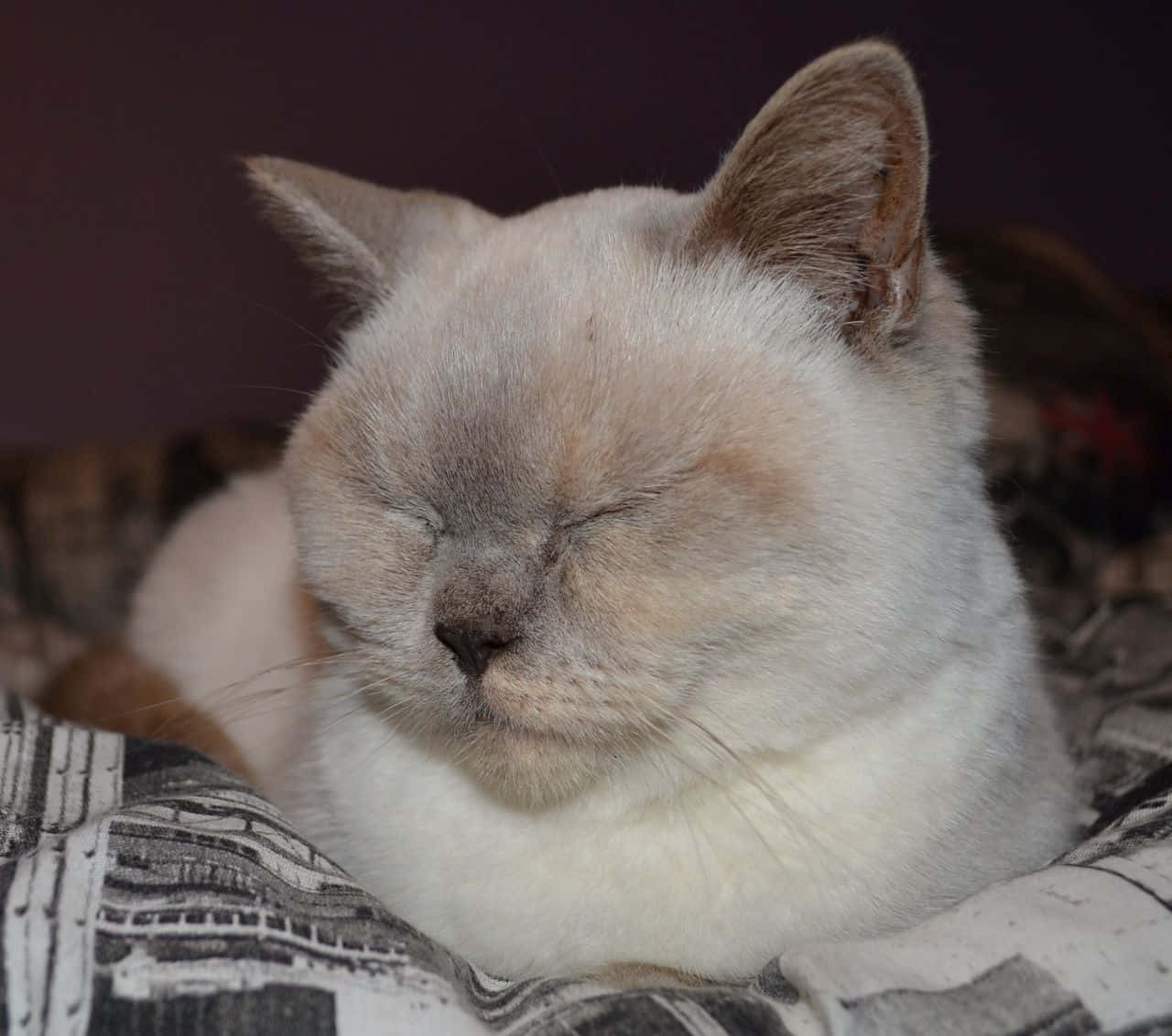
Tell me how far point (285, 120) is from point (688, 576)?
109 inches

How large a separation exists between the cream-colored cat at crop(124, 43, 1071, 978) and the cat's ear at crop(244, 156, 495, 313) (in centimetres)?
10

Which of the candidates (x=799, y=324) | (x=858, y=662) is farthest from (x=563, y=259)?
(x=858, y=662)

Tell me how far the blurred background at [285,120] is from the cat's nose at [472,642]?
7.59ft

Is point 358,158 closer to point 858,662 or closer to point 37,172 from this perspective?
point 37,172

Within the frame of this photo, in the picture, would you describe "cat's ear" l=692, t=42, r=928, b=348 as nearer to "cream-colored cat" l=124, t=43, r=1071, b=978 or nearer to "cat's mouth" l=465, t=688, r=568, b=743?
"cream-colored cat" l=124, t=43, r=1071, b=978

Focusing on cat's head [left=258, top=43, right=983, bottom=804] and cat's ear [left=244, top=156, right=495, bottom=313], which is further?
cat's ear [left=244, top=156, right=495, bottom=313]

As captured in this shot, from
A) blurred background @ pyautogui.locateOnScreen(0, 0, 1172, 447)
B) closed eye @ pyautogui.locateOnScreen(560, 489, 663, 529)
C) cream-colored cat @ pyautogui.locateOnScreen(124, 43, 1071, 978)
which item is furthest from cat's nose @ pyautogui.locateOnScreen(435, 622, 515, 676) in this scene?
blurred background @ pyautogui.locateOnScreen(0, 0, 1172, 447)

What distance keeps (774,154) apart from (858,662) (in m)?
0.45

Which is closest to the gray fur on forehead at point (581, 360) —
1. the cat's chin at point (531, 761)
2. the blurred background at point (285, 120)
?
the cat's chin at point (531, 761)

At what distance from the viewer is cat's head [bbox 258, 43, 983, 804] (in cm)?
102

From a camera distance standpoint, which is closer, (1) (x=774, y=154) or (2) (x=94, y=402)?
(1) (x=774, y=154)

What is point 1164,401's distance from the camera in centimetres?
292

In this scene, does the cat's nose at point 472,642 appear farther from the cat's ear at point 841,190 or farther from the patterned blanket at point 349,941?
the cat's ear at point 841,190

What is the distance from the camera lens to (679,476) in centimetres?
103
